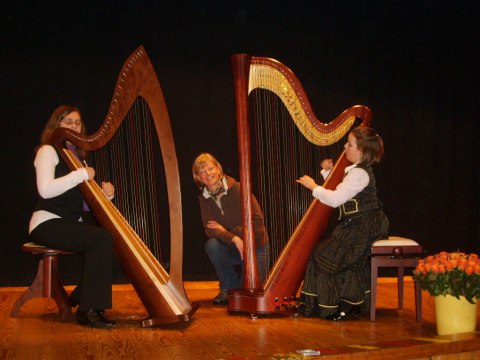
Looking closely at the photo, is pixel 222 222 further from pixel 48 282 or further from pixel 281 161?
pixel 48 282

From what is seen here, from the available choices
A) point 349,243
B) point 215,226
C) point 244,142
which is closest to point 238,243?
point 215,226

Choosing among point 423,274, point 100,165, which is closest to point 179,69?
point 100,165

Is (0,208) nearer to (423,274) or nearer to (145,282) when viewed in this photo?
(145,282)

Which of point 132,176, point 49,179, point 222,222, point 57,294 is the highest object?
point 132,176

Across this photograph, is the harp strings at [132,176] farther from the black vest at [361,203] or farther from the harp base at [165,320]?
the black vest at [361,203]

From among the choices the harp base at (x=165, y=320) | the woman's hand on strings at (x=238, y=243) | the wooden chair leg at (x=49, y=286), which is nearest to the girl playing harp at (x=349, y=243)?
the woman's hand on strings at (x=238, y=243)

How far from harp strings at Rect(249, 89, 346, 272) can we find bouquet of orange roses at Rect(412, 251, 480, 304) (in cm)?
89

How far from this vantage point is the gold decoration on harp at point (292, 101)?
373 centimetres

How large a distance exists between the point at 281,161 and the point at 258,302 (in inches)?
71.3

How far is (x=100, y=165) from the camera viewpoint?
4543mm

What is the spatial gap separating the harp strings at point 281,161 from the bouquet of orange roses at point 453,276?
888 millimetres

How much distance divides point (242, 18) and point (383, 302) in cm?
242

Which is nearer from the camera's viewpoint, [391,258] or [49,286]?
[49,286]

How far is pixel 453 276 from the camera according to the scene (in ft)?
11.3
